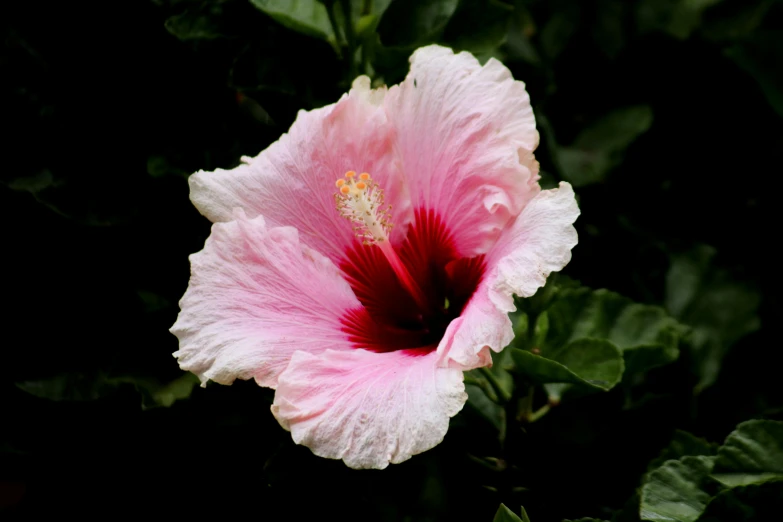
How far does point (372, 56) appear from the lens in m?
1.27

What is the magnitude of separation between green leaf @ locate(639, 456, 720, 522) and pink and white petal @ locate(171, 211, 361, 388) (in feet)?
1.39

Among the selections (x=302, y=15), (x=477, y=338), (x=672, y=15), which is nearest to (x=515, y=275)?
(x=477, y=338)

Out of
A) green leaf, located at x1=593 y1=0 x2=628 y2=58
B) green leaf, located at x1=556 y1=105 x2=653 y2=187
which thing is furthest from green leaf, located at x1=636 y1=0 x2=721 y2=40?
green leaf, located at x1=556 y1=105 x2=653 y2=187

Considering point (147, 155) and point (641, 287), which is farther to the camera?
point (641, 287)

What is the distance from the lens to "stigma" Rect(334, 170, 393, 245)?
1.05 meters

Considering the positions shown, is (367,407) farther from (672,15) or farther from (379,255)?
(672,15)

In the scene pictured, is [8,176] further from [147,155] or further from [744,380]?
[744,380]

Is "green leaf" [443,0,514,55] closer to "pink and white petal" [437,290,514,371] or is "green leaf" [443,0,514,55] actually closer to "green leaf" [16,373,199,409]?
"pink and white petal" [437,290,514,371]

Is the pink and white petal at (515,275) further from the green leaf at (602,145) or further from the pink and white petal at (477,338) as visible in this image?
the green leaf at (602,145)

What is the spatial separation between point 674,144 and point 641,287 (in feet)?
1.26

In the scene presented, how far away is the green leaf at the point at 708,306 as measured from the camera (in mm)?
1427

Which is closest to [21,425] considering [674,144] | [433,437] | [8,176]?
[8,176]

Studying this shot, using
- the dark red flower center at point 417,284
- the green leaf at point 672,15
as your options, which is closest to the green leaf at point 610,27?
the green leaf at point 672,15

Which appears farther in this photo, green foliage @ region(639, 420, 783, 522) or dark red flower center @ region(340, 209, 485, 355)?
dark red flower center @ region(340, 209, 485, 355)
